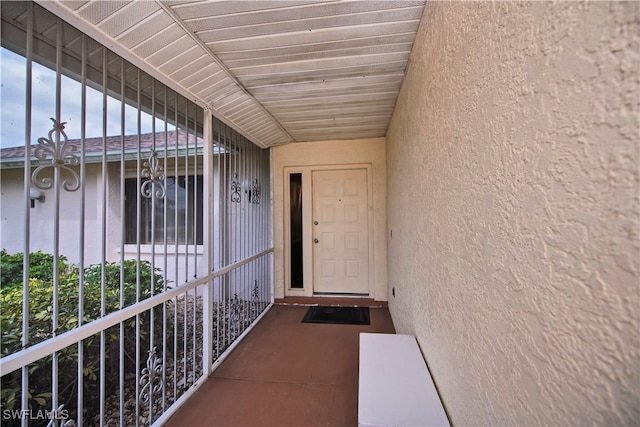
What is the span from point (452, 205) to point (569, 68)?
2.04 ft

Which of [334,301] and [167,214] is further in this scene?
[334,301]

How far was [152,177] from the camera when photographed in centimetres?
164

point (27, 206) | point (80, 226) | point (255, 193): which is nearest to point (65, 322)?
point (80, 226)

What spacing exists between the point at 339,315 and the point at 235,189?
81.3 inches

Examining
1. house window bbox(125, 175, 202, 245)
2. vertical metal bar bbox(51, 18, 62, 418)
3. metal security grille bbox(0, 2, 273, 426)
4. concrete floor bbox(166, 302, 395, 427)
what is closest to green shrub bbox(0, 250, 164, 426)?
metal security grille bbox(0, 2, 273, 426)

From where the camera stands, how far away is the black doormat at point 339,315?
3.18 m

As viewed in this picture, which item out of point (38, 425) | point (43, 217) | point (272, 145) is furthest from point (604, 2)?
point (272, 145)

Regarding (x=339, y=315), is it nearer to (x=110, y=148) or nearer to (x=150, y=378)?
(x=150, y=378)

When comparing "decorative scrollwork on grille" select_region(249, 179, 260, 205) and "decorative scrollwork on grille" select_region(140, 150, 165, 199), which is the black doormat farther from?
"decorative scrollwork on grille" select_region(140, 150, 165, 199)

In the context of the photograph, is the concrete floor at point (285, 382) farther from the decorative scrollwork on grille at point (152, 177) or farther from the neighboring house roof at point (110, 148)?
the neighboring house roof at point (110, 148)

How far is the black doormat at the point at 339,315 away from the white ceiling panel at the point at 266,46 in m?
2.50

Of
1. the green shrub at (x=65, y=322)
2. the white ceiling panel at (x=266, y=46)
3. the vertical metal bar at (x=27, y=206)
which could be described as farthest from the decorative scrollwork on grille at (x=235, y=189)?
the vertical metal bar at (x=27, y=206)

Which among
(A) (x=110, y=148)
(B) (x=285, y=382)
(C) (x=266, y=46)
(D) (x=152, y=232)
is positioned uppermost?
(C) (x=266, y=46)

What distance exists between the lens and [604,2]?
377 millimetres
